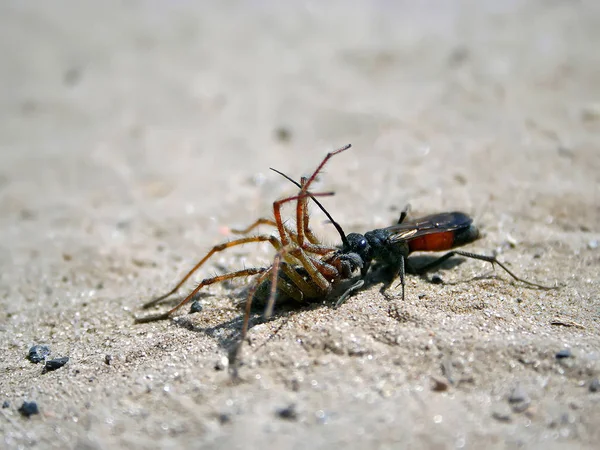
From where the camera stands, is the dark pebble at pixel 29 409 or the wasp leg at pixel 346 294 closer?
the dark pebble at pixel 29 409

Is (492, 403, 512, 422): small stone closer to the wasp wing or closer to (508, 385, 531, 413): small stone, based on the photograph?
(508, 385, 531, 413): small stone

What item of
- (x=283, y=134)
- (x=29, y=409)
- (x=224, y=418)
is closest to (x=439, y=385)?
(x=224, y=418)

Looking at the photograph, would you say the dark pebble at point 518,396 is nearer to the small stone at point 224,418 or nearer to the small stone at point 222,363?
the small stone at point 224,418

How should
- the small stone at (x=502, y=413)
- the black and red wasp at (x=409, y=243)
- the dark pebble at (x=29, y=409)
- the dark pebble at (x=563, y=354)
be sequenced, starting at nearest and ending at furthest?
the small stone at (x=502, y=413) < the dark pebble at (x=563, y=354) < the dark pebble at (x=29, y=409) < the black and red wasp at (x=409, y=243)

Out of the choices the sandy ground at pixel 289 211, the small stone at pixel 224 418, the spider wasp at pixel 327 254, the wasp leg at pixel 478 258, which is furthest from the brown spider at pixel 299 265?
the small stone at pixel 224 418

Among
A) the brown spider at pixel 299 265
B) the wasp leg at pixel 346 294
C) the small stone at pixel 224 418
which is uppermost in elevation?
the brown spider at pixel 299 265

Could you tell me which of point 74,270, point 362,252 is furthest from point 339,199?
point 74,270
